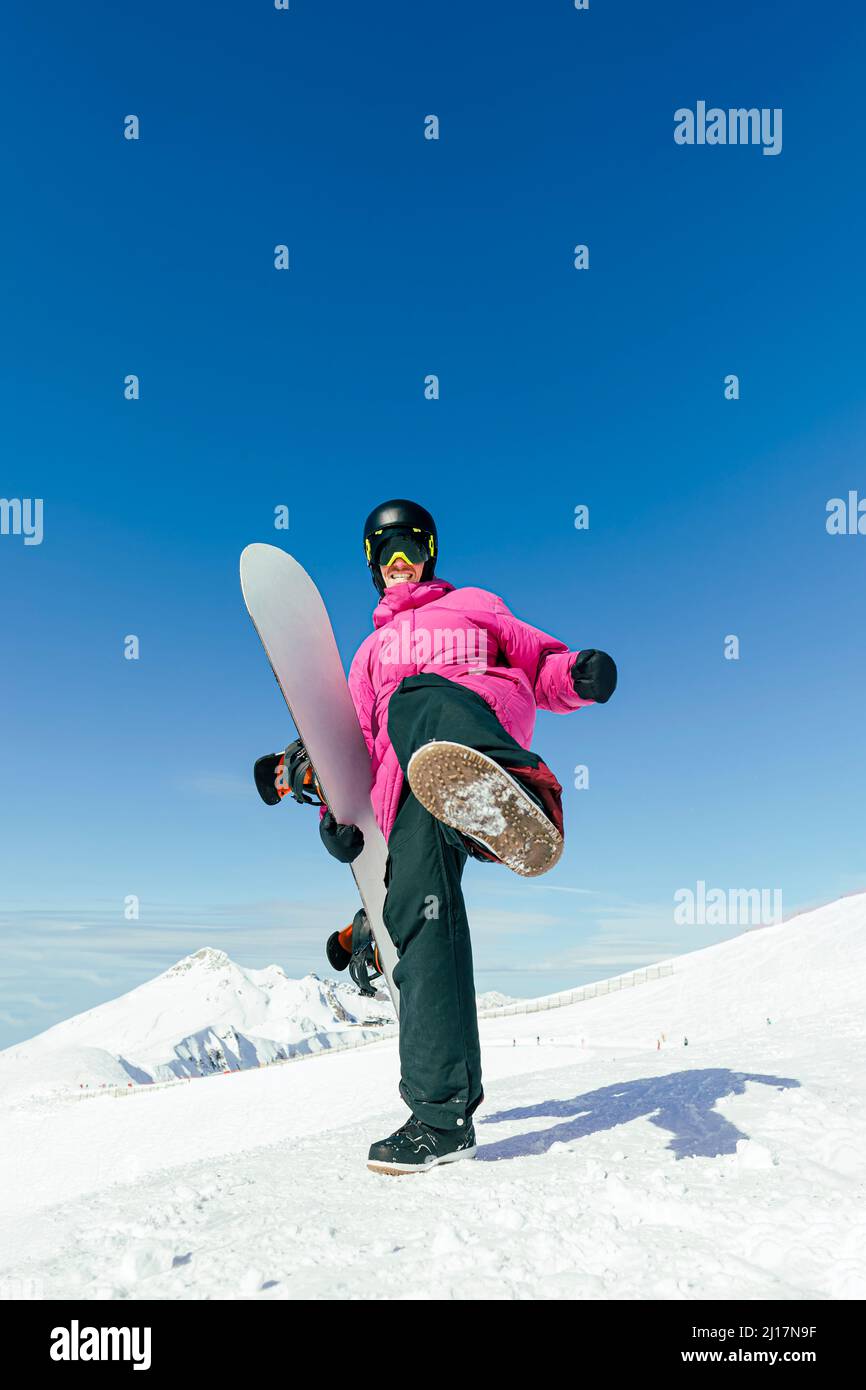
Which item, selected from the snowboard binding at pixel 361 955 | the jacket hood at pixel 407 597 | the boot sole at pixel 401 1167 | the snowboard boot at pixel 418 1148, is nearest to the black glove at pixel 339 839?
the snowboard binding at pixel 361 955

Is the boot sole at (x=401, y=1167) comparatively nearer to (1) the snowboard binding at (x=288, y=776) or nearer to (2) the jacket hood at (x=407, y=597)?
(1) the snowboard binding at (x=288, y=776)

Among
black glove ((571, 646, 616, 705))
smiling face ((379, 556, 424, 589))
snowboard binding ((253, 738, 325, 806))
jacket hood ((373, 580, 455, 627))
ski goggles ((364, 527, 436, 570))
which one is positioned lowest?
snowboard binding ((253, 738, 325, 806))

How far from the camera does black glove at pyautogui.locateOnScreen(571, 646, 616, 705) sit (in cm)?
388

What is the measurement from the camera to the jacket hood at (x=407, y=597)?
4.13 m

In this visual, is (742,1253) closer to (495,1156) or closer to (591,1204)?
(591,1204)

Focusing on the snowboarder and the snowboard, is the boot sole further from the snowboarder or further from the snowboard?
the snowboard

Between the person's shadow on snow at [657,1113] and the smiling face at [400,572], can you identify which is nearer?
the person's shadow on snow at [657,1113]

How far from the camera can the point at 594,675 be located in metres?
3.87

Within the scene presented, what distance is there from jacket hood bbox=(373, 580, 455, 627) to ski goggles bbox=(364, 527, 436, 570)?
207mm

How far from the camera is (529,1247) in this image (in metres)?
1.90

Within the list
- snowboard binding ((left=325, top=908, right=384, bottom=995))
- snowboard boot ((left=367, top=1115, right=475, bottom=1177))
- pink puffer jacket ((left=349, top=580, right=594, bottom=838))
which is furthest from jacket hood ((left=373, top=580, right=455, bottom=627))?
snowboard boot ((left=367, top=1115, right=475, bottom=1177))

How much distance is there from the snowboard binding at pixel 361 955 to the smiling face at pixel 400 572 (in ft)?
5.58

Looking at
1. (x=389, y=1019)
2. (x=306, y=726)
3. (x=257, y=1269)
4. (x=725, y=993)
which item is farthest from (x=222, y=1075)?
(x=257, y=1269)

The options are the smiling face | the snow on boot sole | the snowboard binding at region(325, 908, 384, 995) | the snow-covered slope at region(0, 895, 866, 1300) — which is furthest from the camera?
the smiling face
